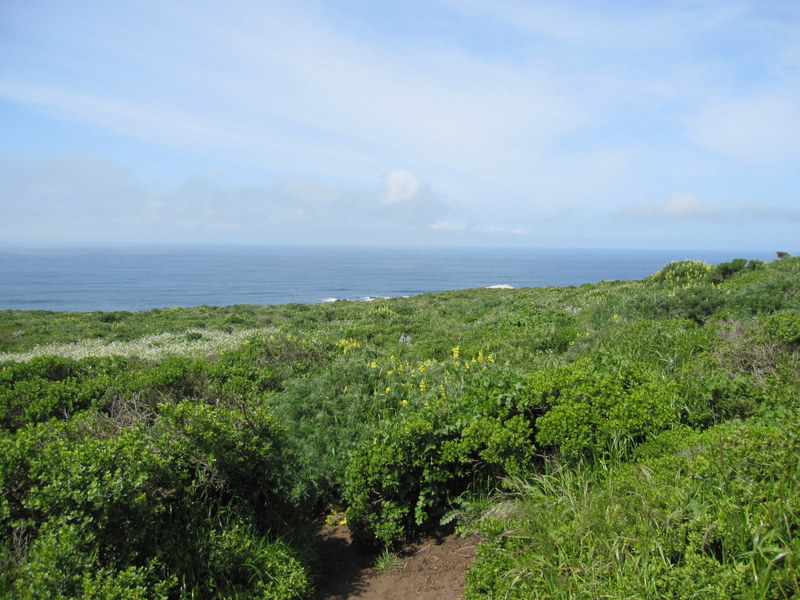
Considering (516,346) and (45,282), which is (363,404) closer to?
(516,346)

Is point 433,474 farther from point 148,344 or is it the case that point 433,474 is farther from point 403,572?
point 148,344

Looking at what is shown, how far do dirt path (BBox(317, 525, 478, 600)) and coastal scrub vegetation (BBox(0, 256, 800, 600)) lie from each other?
0.66 ft

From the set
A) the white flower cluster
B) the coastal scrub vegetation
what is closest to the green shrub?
the coastal scrub vegetation

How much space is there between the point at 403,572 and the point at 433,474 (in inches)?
36.2

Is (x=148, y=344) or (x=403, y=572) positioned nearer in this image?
(x=403, y=572)

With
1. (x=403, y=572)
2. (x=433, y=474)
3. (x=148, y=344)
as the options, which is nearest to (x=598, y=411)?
(x=433, y=474)

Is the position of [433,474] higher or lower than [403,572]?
higher

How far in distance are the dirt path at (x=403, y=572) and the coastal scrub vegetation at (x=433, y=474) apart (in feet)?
0.66

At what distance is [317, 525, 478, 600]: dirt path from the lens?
14.0 ft

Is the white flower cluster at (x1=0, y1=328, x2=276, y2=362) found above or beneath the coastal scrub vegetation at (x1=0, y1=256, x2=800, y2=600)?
beneath

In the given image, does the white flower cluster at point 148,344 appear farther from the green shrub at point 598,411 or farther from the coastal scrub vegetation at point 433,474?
the green shrub at point 598,411

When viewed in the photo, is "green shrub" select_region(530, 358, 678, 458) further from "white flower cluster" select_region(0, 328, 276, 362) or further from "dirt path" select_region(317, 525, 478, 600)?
"white flower cluster" select_region(0, 328, 276, 362)

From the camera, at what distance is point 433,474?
4918 millimetres

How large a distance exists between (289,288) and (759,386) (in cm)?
9229
